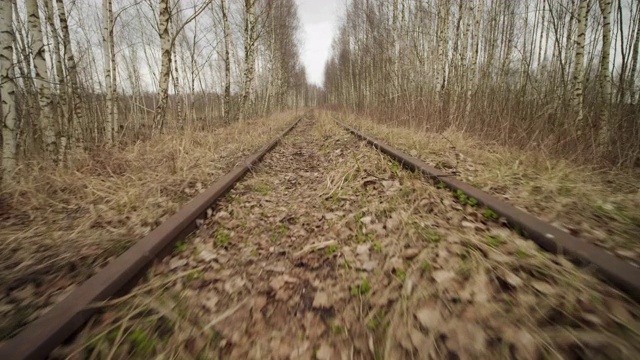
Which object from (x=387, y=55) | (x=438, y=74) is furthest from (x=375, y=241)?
(x=387, y=55)

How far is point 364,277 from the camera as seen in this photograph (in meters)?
1.78

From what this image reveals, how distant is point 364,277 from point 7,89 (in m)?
4.80

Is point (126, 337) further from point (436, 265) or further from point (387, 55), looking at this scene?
point (387, 55)

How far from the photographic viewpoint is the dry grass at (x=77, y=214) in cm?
173

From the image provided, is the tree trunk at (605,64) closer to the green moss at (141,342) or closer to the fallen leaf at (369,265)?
the fallen leaf at (369,265)

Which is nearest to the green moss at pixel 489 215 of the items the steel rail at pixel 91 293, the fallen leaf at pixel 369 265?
the fallen leaf at pixel 369 265

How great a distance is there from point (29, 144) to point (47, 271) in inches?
233

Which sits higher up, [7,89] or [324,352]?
[7,89]

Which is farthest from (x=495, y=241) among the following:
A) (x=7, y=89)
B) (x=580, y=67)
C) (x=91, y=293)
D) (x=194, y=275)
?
(x=7, y=89)

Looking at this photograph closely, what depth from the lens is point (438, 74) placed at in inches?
379

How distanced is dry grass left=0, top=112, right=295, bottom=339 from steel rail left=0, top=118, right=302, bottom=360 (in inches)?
12.8

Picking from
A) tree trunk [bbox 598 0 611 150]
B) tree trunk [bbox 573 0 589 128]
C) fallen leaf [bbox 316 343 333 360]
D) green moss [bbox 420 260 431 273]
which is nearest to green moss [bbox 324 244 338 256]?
green moss [bbox 420 260 431 273]

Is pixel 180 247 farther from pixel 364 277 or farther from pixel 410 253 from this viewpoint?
pixel 410 253

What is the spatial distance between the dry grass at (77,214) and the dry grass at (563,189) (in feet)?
10.6
